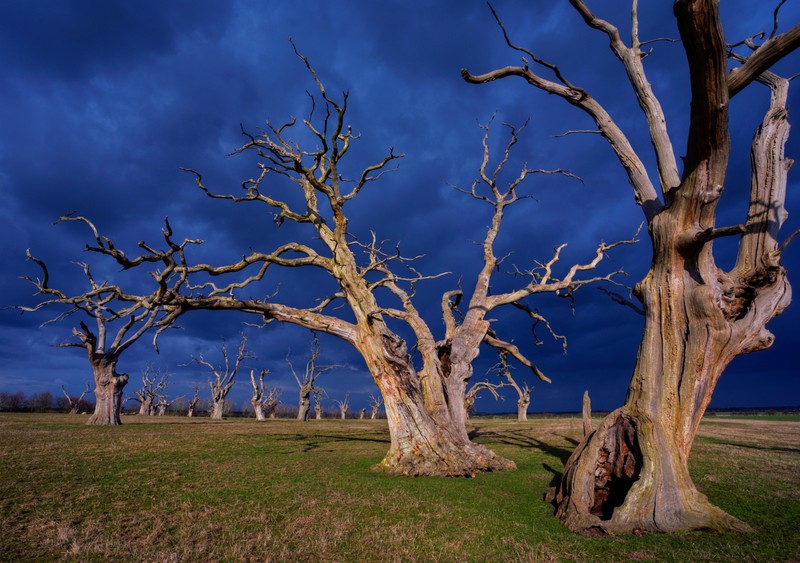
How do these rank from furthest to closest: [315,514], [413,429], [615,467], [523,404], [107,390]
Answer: [523,404]
[107,390]
[413,429]
[615,467]
[315,514]

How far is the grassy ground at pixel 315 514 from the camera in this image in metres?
5.44

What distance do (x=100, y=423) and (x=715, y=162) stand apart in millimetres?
34601

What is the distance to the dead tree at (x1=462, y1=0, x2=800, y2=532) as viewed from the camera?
257 inches

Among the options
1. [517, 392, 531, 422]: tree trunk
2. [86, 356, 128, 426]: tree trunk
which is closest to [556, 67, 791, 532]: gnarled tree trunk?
[86, 356, 128, 426]: tree trunk

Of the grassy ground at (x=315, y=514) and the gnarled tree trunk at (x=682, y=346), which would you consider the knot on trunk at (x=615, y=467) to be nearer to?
the gnarled tree trunk at (x=682, y=346)

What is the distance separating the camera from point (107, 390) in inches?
1119

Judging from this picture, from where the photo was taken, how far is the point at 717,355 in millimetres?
7160

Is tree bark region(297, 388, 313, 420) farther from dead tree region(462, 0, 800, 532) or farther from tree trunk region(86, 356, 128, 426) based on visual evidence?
dead tree region(462, 0, 800, 532)

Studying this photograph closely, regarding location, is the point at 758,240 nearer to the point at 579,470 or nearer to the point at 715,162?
the point at 715,162

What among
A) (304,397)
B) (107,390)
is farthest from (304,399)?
(107,390)

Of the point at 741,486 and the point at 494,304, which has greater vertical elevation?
the point at 494,304

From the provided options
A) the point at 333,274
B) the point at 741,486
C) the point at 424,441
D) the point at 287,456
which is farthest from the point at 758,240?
the point at 287,456

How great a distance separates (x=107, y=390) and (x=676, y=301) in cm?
3274

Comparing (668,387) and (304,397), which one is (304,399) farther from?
(668,387)
